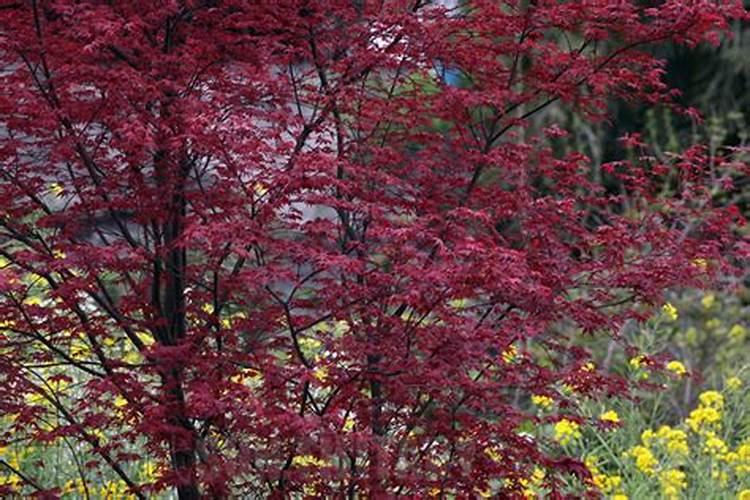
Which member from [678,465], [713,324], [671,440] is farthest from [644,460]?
[713,324]

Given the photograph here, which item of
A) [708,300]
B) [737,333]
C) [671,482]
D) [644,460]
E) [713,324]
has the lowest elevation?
[671,482]

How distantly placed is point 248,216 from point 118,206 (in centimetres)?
42

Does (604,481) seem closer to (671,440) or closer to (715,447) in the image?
(671,440)

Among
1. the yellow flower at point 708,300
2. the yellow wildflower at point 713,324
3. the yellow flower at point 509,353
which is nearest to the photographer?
the yellow flower at point 509,353

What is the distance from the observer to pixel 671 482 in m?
5.60

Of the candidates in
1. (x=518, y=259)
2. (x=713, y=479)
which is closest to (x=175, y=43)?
(x=518, y=259)

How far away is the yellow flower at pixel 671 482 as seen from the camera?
549cm

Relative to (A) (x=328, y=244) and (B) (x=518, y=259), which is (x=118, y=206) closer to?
(A) (x=328, y=244)

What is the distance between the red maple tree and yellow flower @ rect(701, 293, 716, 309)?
166 inches

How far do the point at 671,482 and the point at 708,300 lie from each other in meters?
3.20

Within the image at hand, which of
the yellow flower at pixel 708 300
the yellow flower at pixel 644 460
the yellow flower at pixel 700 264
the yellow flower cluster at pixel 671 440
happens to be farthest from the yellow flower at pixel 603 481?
the yellow flower at pixel 708 300

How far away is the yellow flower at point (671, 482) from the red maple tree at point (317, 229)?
1.36 metres

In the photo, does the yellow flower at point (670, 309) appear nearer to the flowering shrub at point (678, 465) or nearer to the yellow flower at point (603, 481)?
the flowering shrub at point (678, 465)

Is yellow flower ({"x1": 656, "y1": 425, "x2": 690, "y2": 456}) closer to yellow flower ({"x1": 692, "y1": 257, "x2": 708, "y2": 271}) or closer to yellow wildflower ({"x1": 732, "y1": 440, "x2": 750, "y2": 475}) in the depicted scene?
yellow wildflower ({"x1": 732, "y1": 440, "x2": 750, "y2": 475})
